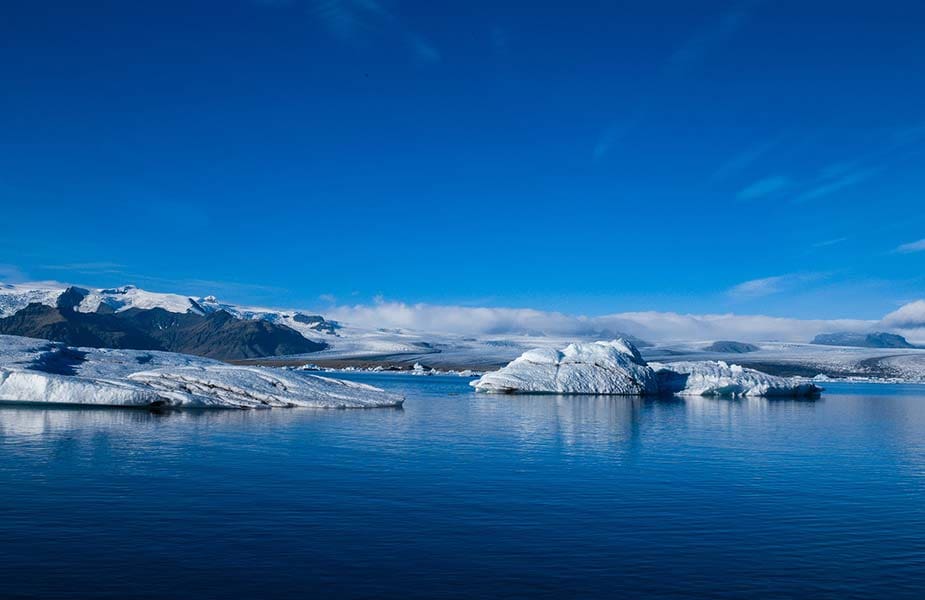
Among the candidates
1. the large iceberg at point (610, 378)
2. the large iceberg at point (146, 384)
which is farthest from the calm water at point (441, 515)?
the large iceberg at point (610, 378)

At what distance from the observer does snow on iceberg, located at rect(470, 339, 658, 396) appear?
6925 centimetres

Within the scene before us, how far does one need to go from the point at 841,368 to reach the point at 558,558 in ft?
660

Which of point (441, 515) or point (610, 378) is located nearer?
point (441, 515)

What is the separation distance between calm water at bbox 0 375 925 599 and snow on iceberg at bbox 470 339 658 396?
39773 millimetres

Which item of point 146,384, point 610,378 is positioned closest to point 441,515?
point 146,384

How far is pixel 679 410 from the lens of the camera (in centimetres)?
5041

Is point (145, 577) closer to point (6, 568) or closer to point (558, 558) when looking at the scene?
point (6, 568)

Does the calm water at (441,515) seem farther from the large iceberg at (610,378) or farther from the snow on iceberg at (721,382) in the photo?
the snow on iceberg at (721,382)

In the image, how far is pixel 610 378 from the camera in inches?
2758

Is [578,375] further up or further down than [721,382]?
further up

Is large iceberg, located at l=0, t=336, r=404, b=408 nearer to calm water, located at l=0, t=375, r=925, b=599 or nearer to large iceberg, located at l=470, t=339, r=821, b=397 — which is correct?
calm water, located at l=0, t=375, r=925, b=599

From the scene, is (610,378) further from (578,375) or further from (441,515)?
(441,515)

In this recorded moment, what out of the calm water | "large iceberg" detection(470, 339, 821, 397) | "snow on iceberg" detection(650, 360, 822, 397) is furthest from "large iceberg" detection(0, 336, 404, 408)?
"snow on iceberg" detection(650, 360, 822, 397)

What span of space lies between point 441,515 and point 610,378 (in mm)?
56933
